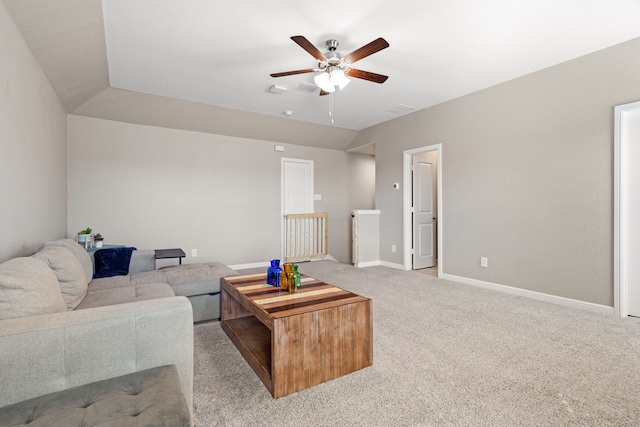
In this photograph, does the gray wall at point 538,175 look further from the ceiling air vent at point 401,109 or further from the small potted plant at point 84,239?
the small potted plant at point 84,239

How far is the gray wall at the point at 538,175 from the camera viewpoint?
3008 millimetres

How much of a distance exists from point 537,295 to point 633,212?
1222 mm

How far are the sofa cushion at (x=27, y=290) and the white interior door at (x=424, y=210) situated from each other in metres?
4.76

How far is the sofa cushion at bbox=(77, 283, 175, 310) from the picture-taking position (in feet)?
6.95

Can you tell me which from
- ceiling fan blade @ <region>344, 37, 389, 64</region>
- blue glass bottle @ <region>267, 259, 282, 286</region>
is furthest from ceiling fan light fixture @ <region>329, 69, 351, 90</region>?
blue glass bottle @ <region>267, 259, 282, 286</region>

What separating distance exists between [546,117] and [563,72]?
0.47 meters

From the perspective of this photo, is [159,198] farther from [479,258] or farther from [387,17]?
[479,258]

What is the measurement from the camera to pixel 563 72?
3.27 meters

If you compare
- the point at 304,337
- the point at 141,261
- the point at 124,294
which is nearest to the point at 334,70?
the point at 304,337

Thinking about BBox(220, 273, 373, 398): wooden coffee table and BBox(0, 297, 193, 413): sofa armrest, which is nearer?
BBox(0, 297, 193, 413): sofa armrest

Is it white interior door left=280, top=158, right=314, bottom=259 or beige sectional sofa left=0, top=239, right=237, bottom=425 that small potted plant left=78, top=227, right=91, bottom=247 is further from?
white interior door left=280, top=158, right=314, bottom=259

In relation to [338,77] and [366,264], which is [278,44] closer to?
[338,77]

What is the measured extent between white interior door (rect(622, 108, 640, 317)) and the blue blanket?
5045 mm

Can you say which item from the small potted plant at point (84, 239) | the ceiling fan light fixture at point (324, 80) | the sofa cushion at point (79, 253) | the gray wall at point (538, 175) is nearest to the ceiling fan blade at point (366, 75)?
the ceiling fan light fixture at point (324, 80)
